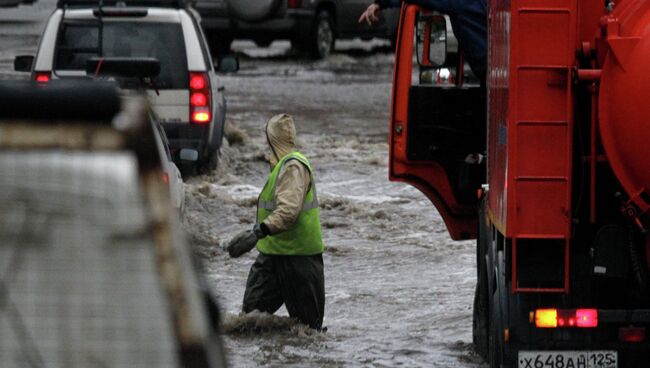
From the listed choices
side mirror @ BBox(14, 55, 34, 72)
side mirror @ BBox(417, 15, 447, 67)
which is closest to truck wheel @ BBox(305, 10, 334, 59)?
side mirror @ BBox(14, 55, 34, 72)

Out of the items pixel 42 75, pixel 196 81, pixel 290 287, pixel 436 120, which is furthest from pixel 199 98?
pixel 436 120

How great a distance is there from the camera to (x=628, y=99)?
6566 millimetres

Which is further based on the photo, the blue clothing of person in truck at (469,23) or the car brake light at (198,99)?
the car brake light at (198,99)

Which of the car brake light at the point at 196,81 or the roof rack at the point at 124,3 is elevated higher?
the roof rack at the point at 124,3

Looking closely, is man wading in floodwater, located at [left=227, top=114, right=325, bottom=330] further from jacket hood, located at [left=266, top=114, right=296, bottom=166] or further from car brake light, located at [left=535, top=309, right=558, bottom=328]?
car brake light, located at [left=535, top=309, right=558, bottom=328]

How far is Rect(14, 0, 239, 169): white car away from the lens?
15266 mm

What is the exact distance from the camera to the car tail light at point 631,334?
720 centimetres

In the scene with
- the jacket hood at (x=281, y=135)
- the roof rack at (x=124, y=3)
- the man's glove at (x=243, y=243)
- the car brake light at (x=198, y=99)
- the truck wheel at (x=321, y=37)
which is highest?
the roof rack at (x=124, y=3)

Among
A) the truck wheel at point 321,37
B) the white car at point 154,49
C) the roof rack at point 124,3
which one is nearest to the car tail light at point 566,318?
the white car at point 154,49

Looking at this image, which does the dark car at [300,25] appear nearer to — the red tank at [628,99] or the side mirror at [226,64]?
the side mirror at [226,64]

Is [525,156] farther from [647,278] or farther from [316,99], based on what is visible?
[316,99]

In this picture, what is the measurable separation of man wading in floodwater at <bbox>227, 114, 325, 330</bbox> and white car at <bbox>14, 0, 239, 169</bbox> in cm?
521

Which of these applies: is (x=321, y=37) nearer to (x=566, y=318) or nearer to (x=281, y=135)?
(x=281, y=135)

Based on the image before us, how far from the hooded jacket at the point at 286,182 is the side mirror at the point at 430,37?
992mm
